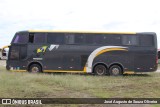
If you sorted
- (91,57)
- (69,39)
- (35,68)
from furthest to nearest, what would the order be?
(35,68), (69,39), (91,57)

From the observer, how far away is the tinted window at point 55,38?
24.7 meters

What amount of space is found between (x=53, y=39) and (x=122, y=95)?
12.1 meters

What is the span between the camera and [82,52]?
2470 centimetres

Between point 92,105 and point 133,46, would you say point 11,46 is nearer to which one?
point 133,46

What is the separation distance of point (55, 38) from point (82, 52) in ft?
6.76

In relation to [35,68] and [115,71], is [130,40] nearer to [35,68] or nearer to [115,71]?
[115,71]

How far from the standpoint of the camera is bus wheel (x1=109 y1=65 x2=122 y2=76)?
81.0ft

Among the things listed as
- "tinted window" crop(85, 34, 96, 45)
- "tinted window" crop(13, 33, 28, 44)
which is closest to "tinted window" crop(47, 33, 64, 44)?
"tinted window" crop(13, 33, 28, 44)

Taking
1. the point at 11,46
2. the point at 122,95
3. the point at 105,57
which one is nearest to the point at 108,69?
the point at 105,57

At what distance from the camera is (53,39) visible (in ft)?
81.2

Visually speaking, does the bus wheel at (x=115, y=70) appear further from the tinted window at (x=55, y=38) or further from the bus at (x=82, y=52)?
the tinted window at (x=55, y=38)

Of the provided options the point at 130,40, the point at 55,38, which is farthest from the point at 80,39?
the point at 130,40

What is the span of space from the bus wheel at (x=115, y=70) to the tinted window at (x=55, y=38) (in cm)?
382

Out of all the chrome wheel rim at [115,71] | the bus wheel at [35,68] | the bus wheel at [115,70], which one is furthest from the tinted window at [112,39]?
the bus wheel at [35,68]
